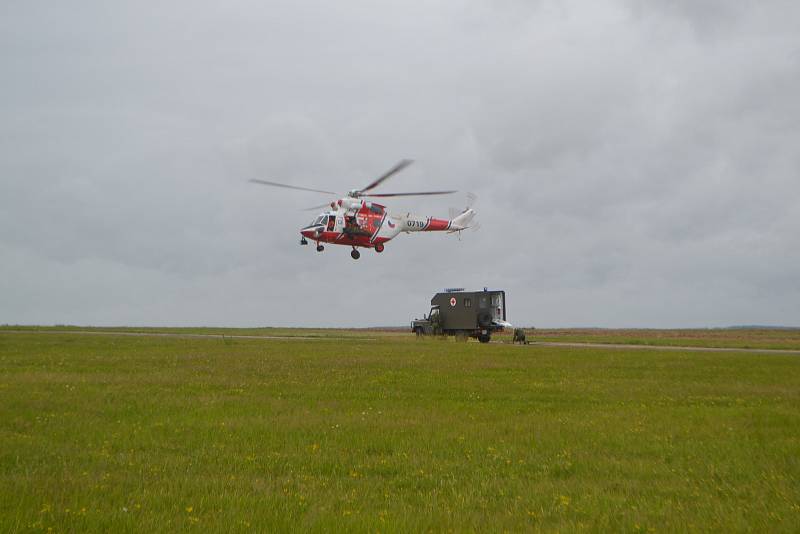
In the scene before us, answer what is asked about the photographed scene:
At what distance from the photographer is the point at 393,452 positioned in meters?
10.9

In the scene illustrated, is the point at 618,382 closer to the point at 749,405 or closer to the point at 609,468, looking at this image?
the point at 749,405

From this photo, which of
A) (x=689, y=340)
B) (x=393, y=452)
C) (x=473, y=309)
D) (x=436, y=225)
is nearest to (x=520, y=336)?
(x=473, y=309)

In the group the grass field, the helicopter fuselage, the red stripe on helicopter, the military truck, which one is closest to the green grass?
the military truck

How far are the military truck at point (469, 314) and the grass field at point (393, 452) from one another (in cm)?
2912

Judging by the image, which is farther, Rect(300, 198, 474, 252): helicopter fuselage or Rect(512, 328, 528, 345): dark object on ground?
Rect(512, 328, 528, 345): dark object on ground

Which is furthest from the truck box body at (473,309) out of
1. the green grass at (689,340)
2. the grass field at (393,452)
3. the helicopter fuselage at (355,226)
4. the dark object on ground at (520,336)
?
the grass field at (393,452)

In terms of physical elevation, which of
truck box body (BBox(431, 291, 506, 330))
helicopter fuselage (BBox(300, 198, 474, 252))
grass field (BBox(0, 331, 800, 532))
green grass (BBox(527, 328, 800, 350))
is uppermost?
helicopter fuselage (BBox(300, 198, 474, 252))

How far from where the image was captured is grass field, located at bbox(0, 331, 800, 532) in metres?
7.42

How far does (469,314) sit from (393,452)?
41.6 meters

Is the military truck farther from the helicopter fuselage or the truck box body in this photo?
the helicopter fuselage

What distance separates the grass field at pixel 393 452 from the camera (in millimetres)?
7422

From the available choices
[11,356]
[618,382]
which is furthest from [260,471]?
[11,356]

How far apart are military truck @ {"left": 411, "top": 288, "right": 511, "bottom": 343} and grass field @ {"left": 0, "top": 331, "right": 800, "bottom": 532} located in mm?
29122

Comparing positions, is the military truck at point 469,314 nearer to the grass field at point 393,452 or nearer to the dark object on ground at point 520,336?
the dark object on ground at point 520,336
